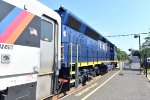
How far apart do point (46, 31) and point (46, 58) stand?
0.75 m

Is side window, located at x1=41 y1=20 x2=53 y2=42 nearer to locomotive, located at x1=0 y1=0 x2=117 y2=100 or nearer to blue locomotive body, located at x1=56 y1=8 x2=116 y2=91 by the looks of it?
locomotive, located at x1=0 y1=0 x2=117 y2=100

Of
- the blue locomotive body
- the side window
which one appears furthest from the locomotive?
the blue locomotive body

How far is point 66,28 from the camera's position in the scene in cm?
1302

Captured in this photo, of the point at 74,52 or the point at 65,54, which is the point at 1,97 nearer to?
the point at 65,54

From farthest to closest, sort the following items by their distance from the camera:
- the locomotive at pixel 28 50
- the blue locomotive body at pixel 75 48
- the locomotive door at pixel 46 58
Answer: the blue locomotive body at pixel 75 48 → the locomotive door at pixel 46 58 → the locomotive at pixel 28 50

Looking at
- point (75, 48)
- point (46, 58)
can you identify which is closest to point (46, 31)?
point (46, 58)

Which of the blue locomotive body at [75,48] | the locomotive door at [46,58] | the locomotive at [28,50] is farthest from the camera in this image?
the blue locomotive body at [75,48]

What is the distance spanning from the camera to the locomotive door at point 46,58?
7828 millimetres

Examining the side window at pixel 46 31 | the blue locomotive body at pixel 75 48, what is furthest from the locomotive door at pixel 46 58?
the blue locomotive body at pixel 75 48

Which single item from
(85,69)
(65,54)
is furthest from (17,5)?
(85,69)

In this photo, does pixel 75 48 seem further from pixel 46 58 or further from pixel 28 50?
pixel 28 50

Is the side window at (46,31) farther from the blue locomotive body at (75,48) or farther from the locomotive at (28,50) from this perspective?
the blue locomotive body at (75,48)

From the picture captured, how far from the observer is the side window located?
7905 mm

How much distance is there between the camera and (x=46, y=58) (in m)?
8.18
